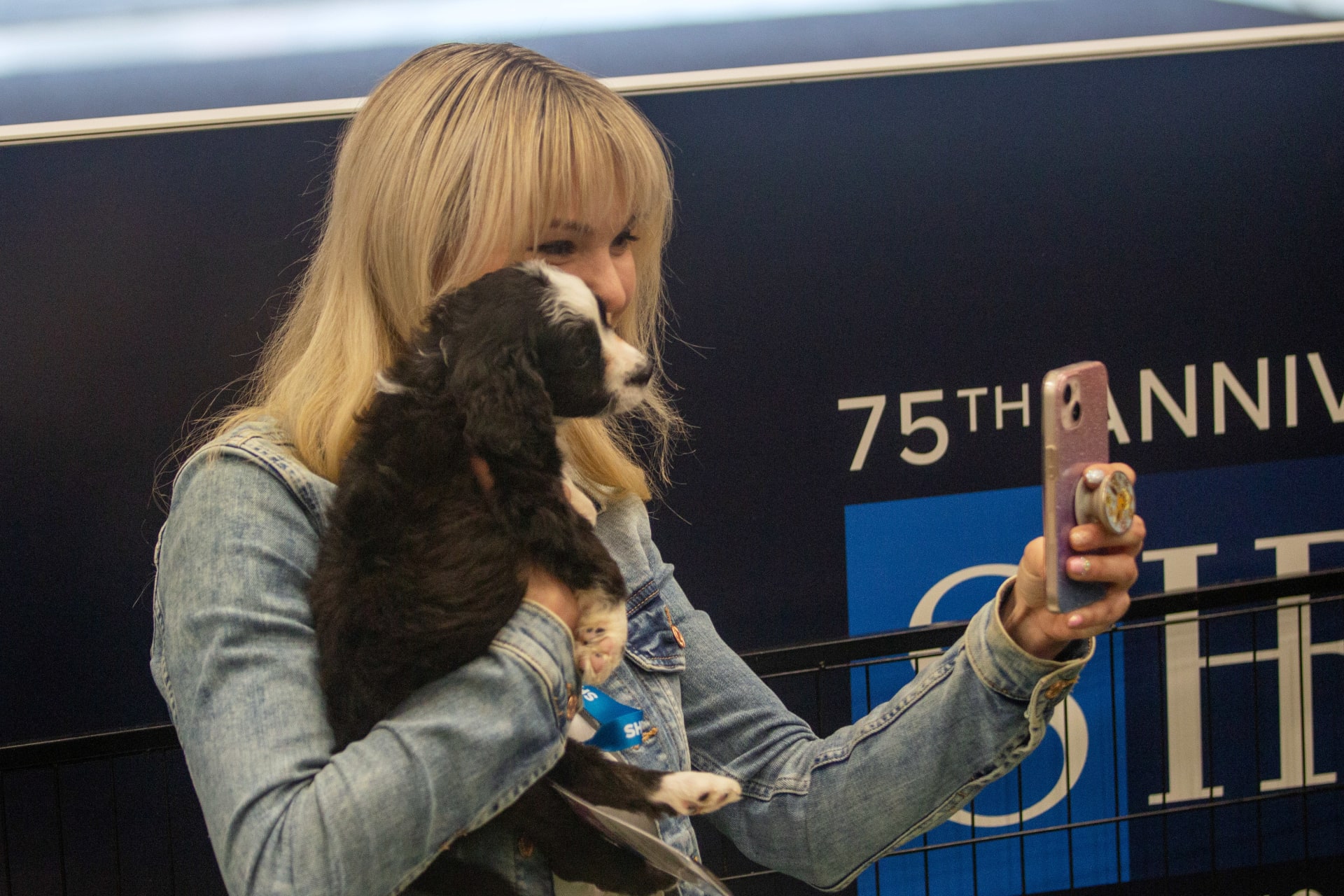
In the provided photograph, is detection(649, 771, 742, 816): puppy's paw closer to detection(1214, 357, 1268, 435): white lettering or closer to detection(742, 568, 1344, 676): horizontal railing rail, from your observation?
detection(742, 568, 1344, 676): horizontal railing rail

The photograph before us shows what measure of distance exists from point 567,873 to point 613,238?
26.3 inches

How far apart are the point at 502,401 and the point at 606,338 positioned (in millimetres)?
189

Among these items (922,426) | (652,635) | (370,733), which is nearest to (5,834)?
(652,635)

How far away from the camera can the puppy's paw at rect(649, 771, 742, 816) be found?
115 centimetres

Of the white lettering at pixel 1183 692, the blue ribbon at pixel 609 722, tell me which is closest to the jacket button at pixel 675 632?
the blue ribbon at pixel 609 722

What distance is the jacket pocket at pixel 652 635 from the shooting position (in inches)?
51.4

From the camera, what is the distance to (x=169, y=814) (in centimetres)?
216

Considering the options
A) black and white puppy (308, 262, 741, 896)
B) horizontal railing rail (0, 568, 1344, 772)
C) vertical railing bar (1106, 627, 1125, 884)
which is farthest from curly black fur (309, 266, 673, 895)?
vertical railing bar (1106, 627, 1125, 884)

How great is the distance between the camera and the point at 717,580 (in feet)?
8.21

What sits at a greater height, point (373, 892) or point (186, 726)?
point (186, 726)

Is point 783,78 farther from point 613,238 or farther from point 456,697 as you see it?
point 456,697

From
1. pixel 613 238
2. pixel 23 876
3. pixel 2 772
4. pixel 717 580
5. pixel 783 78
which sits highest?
pixel 783 78

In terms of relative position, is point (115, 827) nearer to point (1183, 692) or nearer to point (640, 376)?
point (640, 376)

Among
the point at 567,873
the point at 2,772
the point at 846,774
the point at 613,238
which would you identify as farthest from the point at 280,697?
the point at 2,772
